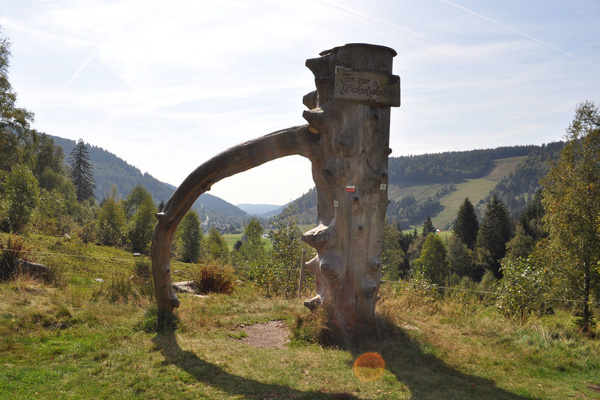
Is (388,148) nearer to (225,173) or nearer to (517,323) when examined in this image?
(225,173)

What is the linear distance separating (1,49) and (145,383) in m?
26.2

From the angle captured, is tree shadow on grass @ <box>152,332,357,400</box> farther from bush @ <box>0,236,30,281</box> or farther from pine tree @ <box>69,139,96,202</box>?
pine tree @ <box>69,139,96,202</box>

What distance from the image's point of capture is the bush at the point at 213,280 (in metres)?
11.9

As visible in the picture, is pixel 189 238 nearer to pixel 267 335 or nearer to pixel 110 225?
pixel 110 225

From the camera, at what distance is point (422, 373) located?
6082 mm

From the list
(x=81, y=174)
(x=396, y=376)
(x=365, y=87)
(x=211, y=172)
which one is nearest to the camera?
(x=396, y=376)

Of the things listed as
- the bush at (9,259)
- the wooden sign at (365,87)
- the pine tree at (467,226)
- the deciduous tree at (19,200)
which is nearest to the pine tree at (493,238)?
the pine tree at (467,226)

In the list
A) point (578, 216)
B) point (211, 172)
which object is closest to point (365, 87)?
point (211, 172)

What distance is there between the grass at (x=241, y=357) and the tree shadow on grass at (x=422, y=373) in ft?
0.09

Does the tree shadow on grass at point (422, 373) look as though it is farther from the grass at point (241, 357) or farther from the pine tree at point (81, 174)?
the pine tree at point (81, 174)

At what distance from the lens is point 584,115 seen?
16.6m

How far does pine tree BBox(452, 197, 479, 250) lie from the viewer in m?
59.3

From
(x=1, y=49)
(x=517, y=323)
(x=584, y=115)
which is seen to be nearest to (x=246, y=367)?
(x=517, y=323)

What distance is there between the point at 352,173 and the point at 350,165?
0.48ft
